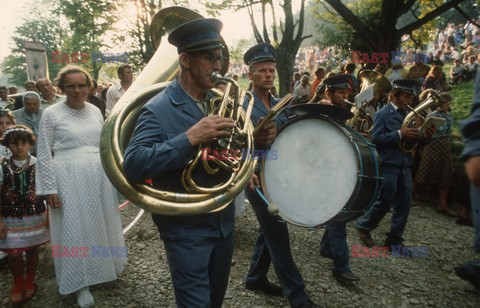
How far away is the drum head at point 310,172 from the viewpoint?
99.3 inches

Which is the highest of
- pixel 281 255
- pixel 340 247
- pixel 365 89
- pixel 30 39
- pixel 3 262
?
pixel 30 39

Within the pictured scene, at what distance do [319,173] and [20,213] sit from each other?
8.91ft

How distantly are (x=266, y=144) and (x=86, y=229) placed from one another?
1817 millimetres

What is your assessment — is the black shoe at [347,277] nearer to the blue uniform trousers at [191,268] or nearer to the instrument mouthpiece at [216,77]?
the blue uniform trousers at [191,268]

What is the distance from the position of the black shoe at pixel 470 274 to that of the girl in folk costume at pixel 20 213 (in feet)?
13.3

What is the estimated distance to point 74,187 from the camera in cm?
297

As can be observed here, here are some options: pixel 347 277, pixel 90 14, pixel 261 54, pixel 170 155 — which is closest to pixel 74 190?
pixel 170 155

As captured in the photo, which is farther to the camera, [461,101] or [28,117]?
[461,101]

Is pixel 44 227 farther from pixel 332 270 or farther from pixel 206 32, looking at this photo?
pixel 332 270

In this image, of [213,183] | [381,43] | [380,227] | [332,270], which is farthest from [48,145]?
[381,43]

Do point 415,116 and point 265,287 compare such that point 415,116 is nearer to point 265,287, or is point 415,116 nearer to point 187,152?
point 265,287

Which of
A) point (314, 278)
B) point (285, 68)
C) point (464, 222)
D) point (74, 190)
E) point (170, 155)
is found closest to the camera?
point (170, 155)

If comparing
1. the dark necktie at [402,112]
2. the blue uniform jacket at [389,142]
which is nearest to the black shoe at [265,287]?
the blue uniform jacket at [389,142]

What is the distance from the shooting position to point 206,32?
5.80ft
